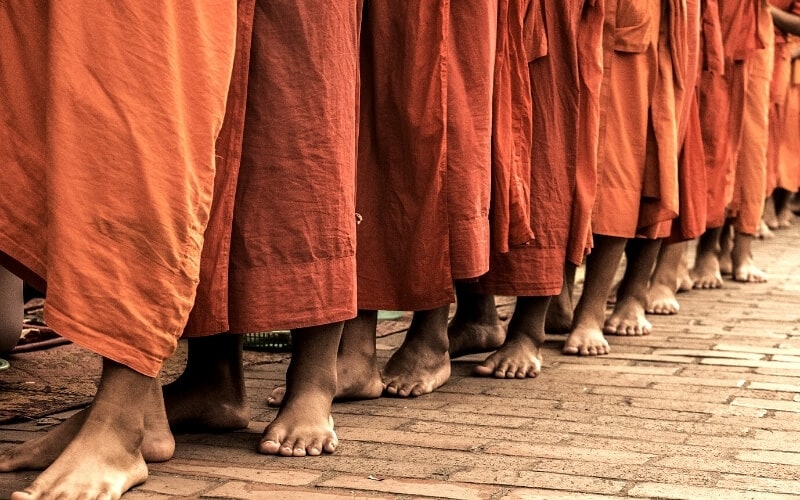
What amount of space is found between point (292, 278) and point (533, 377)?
1.58 metres

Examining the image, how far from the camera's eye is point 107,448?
270 cm

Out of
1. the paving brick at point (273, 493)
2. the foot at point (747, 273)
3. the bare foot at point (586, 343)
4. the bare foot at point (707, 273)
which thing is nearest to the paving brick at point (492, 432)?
the paving brick at point (273, 493)

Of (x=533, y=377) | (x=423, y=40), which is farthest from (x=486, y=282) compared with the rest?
(x=423, y=40)

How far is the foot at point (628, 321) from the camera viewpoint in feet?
18.4

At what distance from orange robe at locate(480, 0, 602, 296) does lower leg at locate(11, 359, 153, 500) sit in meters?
1.85

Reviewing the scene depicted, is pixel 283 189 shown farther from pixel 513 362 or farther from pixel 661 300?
pixel 661 300

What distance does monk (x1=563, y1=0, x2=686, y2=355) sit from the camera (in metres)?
5.15

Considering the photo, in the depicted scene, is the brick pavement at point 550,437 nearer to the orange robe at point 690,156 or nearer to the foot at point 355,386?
the foot at point 355,386

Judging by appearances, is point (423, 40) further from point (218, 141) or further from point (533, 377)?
point (533, 377)

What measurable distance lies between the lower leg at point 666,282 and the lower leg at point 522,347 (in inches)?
75.6

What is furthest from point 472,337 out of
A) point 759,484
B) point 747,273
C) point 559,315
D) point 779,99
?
point 779,99

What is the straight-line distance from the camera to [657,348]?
5191 millimetres

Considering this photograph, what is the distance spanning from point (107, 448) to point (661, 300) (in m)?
4.23

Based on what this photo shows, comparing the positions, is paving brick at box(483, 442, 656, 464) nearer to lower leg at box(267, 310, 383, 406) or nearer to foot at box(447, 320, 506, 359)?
lower leg at box(267, 310, 383, 406)
